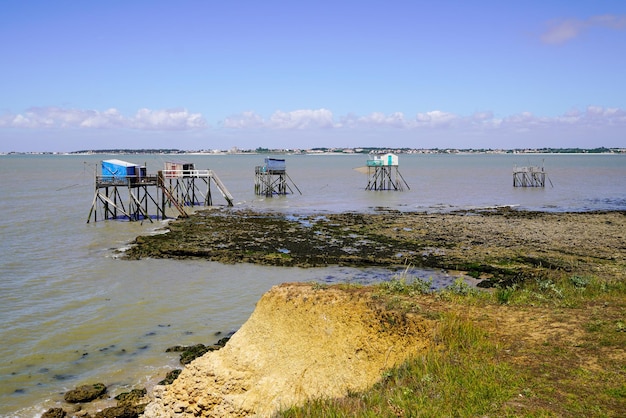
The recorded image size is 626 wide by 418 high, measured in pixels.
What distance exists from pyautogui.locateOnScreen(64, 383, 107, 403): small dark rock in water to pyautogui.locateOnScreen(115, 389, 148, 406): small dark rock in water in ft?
1.81

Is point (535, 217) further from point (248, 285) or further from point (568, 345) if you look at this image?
point (568, 345)

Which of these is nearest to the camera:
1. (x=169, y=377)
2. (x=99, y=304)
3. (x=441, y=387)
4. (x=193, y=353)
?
(x=441, y=387)

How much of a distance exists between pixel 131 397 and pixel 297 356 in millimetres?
4240

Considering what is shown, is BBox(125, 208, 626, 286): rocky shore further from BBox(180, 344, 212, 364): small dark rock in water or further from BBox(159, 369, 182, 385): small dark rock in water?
BBox(159, 369, 182, 385): small dark rock in water

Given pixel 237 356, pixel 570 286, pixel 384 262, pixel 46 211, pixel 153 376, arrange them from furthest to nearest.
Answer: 1. pixel 46 211
2. pixel 384 262
3. pixel 570 286
4. pixel 153 376
5. pixel 237 356

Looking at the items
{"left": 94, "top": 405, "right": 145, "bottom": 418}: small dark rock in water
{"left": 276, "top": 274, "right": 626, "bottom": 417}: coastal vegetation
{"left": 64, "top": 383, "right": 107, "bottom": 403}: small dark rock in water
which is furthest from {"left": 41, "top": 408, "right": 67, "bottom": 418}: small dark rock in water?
{"left": 276, "top": 274, "right": 626, "bottom": 417}: coastal vegetation

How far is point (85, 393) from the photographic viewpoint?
463 inches

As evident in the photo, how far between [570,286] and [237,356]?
906 centimetres

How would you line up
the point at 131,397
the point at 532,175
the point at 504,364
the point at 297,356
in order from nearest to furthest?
the point at 504,364 → the point at 297,356 → the point at 131,397 → the point at 532,175

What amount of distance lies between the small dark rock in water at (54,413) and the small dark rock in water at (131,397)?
1113 millimetres

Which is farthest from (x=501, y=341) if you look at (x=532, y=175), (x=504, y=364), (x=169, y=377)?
(x=532, y=175)

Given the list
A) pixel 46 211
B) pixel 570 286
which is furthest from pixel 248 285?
pixel 46 211

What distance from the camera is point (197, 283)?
838 inches

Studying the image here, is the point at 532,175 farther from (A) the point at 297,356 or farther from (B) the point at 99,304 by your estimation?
(A) the point at 297,356
